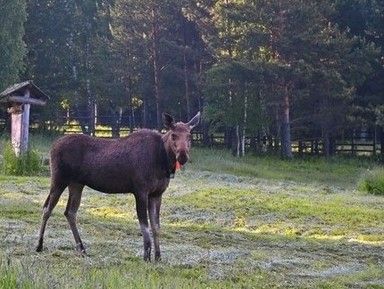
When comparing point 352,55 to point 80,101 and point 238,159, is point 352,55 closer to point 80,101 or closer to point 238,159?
point 238,159

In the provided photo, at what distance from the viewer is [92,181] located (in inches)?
392

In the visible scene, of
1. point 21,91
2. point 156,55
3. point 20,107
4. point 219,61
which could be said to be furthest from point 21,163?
point 156,55

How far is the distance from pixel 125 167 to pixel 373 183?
14113 millimetres

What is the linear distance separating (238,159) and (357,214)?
19161 mm

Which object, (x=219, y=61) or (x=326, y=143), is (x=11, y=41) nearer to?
(x=219, y=61)

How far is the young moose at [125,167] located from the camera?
9.54m

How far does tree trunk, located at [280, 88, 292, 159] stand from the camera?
3738 centimetres

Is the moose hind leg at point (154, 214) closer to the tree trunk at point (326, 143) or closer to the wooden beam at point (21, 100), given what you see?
the wooden beam at point (21, 100)

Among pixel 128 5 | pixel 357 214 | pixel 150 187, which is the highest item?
pixel 128 5

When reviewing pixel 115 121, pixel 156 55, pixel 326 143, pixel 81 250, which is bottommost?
pixel 81 250

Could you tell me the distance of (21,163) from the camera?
73.6 feet

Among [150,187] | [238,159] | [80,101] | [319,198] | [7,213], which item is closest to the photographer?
[150,187]

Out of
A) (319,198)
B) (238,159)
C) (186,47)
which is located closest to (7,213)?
(319,198)

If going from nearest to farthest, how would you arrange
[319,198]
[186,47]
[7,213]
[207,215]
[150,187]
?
[150,187]
[7,213]
[207,215]
[319,198]
[186,47]
